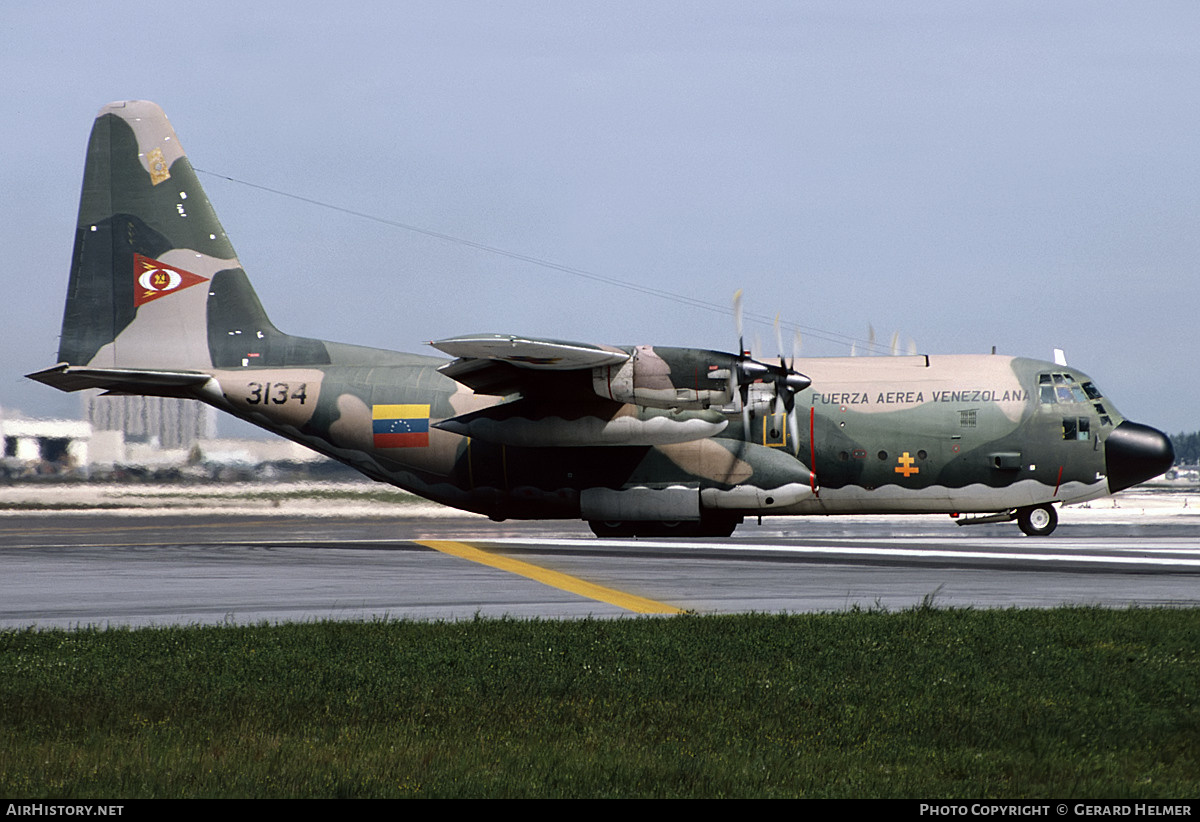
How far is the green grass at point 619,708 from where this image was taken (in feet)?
22.9

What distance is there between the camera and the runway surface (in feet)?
47.8

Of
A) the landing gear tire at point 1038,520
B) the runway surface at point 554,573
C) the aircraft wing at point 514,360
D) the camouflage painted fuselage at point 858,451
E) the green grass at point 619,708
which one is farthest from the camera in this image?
the landing gear tire at point 1038,520

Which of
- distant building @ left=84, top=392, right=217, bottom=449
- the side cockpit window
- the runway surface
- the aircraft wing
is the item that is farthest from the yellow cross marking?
distant building @ left=84, top=392, right=217, bottom=449

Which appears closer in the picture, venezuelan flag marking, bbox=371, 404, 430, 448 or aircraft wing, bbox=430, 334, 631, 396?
aircraft wing, bbox=430, 334, 631, 396

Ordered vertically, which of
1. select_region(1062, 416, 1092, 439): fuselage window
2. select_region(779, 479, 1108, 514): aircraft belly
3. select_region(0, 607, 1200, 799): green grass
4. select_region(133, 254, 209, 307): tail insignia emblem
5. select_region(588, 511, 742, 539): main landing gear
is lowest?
select_region(588, 511, 742, 539): main landing gear

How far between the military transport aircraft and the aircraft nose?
34 millimetres

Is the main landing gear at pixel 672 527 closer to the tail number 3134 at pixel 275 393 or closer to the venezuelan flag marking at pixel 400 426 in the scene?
the venezuelan flag marking at pixel 400 426

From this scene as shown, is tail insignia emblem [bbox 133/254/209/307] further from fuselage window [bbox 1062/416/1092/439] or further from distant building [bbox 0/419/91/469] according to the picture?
fuselage window [bbox 1062/416/1092/439]

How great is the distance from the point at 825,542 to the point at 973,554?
15.2 ft

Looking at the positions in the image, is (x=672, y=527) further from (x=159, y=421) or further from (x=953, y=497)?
(x=159, y=421)

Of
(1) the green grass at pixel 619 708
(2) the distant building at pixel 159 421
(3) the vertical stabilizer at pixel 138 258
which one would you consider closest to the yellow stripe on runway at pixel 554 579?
(1) the green grass at pixel 619 708

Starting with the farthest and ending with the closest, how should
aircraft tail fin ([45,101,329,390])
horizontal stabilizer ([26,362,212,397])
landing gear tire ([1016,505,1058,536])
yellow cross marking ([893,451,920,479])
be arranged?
aircraft tail fin ([45,101,329,390]) → horizontal stabilizer ([26,362,212,397]) → landing gear tire ([1016,505,1058,536]) → yellow cross marking ([893,451,920,479])

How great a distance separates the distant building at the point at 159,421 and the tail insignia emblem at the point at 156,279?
17.3 ft
